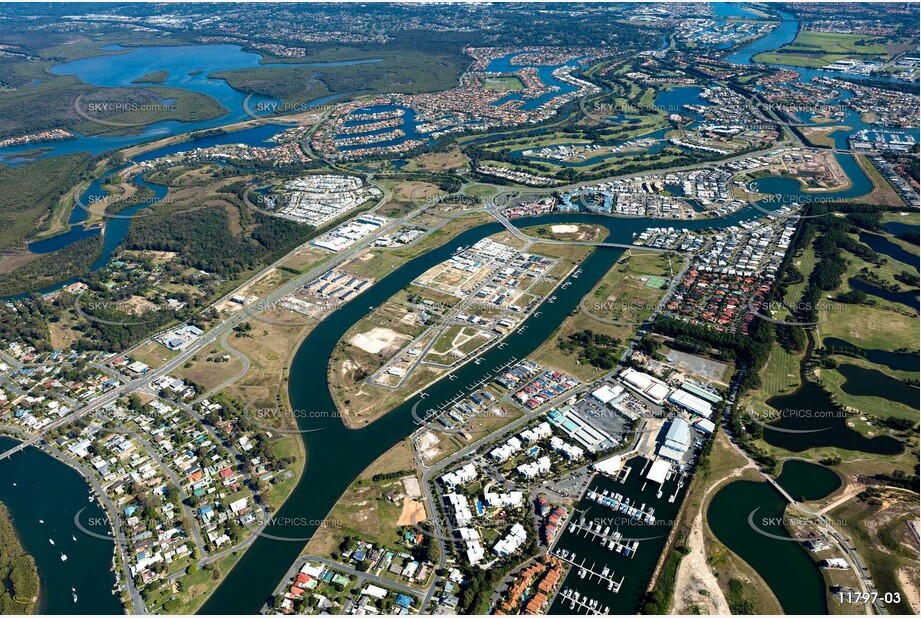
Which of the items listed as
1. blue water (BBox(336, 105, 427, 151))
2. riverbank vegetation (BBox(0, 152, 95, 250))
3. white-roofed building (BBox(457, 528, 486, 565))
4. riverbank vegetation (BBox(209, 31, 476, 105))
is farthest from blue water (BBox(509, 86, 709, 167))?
riverbank vegetation (BBox(0, 152, 95, 250))

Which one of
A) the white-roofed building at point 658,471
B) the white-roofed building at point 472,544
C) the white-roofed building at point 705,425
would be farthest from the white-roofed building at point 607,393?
the white-roofed building at point 472,544

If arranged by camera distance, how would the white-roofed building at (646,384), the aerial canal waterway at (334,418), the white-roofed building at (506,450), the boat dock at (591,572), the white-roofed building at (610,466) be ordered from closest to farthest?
the boat dock at (591,572) < the aerial canal waterway at (334,418) < the white-roofed building at (610,466) < the white-roofed building at (506,450) < the white-roofed building at (646,384)

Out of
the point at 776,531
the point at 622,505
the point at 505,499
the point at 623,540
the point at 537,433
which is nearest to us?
the point at 623,540

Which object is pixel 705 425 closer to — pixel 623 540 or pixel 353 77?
pixel 623 540

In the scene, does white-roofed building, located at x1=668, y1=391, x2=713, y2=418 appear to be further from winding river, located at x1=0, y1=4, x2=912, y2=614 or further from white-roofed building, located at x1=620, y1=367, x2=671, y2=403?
winding river, located at x1=0, y1=4, x2=912, y2=614

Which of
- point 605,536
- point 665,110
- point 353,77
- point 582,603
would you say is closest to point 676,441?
point 605,536

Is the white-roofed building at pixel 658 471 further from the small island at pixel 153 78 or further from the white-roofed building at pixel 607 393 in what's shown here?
the small island at pixel 153 78
